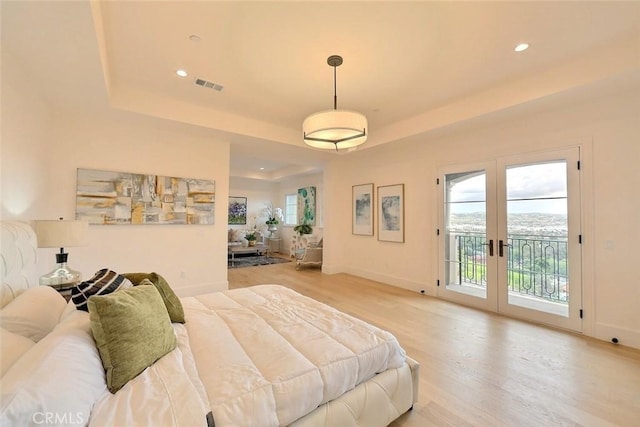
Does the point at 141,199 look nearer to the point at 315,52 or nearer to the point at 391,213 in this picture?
the point at 315,52

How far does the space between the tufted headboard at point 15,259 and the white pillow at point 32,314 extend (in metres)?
0.12

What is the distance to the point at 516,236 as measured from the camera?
364 centimetres

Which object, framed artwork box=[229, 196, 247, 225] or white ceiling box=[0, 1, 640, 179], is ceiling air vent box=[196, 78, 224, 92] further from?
framed artwork box=[229, 196, 247, 225]

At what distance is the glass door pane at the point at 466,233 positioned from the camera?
13.2 feet

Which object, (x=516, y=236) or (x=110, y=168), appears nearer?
(x=516, y=236)

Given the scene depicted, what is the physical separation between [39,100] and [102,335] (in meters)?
3.33

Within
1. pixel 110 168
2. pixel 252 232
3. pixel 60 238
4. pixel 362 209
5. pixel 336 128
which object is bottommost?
pixel 252 232

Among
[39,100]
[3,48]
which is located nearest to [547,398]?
[3,48]

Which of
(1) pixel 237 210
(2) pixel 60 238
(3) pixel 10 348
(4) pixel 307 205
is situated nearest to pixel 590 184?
(3) pixel 10 348

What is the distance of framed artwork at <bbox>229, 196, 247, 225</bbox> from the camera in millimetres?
9516

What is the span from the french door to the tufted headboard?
4.91 m

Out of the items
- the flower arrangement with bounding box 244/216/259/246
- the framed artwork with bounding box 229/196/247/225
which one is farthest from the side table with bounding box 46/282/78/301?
the framed artwork with bounding box 229/196/247/225

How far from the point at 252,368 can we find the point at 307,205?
25.1ft

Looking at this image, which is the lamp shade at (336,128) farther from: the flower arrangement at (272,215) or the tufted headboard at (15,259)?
the flower arrangement at (272,215)
